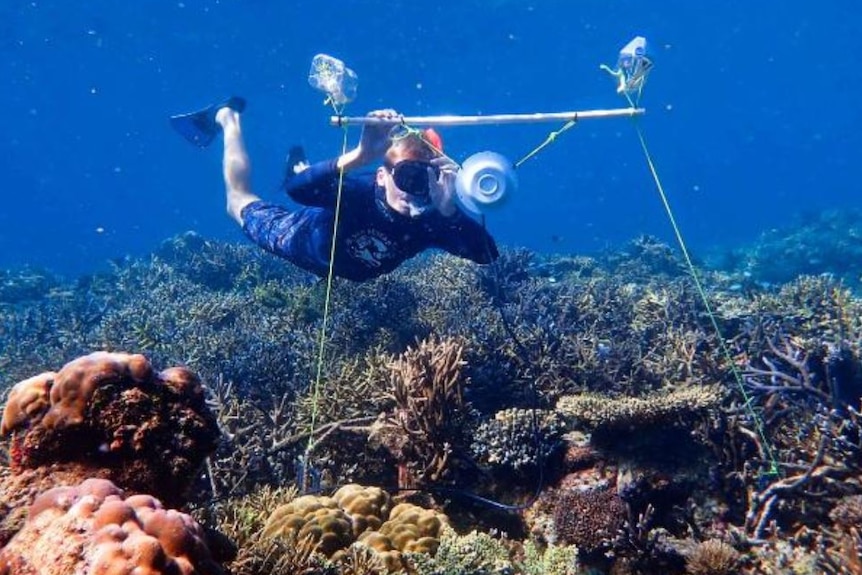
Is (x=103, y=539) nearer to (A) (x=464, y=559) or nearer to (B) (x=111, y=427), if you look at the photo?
(B) (x=111, y=427)

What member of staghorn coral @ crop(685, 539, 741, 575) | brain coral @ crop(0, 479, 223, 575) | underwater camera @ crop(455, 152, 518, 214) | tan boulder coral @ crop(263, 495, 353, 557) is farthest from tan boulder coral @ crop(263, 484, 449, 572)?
underwater camera @ crop(455, 152, 518, 214)

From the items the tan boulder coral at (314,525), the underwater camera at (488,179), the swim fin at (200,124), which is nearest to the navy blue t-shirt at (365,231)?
the underwater camera at (488,179)

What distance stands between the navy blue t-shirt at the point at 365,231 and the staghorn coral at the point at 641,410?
2067 millimetres

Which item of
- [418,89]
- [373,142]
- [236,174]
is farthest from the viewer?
[418,89]

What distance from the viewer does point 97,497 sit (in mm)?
2129

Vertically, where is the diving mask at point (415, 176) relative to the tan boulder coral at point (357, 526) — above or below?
above

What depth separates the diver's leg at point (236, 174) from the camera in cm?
821

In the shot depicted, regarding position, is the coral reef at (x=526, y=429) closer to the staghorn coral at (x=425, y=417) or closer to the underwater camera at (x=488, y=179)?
the staghorn coral at (x=425, y=417)

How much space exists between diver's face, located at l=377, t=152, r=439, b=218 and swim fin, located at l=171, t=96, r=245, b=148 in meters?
5.02

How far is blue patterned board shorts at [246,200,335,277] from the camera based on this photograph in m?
6.53

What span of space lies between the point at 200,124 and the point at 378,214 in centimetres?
510

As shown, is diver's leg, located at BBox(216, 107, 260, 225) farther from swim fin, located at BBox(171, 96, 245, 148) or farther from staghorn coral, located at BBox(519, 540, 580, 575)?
staghorn coral, located at BBox(519, 540, 580, 575)

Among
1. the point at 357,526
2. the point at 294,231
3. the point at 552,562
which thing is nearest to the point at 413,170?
the point at 294,231

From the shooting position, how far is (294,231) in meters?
6.91
